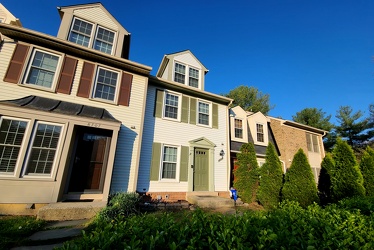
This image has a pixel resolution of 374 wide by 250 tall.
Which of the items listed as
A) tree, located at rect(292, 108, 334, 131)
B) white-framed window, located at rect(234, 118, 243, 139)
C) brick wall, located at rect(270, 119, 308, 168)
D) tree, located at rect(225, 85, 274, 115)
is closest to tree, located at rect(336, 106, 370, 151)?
tree, located at rect(292, 108, 334, 131)

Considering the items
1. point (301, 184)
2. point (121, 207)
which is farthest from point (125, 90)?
point (301, 184)

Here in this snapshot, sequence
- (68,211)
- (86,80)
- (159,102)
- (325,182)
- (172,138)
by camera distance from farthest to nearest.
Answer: (159,102), (172,138), (325,182), (86,80), (68,211)

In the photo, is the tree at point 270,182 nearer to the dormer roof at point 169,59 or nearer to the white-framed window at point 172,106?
the white-framed window at point 172,106

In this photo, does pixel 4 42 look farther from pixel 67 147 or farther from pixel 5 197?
pixel 5 197

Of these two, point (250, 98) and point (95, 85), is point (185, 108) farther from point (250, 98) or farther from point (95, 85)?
point (250, 98)

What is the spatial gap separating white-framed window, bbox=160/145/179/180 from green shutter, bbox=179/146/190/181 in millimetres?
268

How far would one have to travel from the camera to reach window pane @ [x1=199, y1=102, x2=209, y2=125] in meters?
10.6

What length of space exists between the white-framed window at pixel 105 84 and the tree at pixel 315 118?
30325 mm

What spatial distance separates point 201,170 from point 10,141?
7962 millimetres

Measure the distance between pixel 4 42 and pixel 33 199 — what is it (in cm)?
595

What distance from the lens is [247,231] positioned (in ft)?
5.89

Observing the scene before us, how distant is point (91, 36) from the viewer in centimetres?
834

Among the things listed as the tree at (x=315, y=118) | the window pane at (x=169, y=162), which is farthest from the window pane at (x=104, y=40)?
the tree at (x=315, y=118)

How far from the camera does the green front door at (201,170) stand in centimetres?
935
